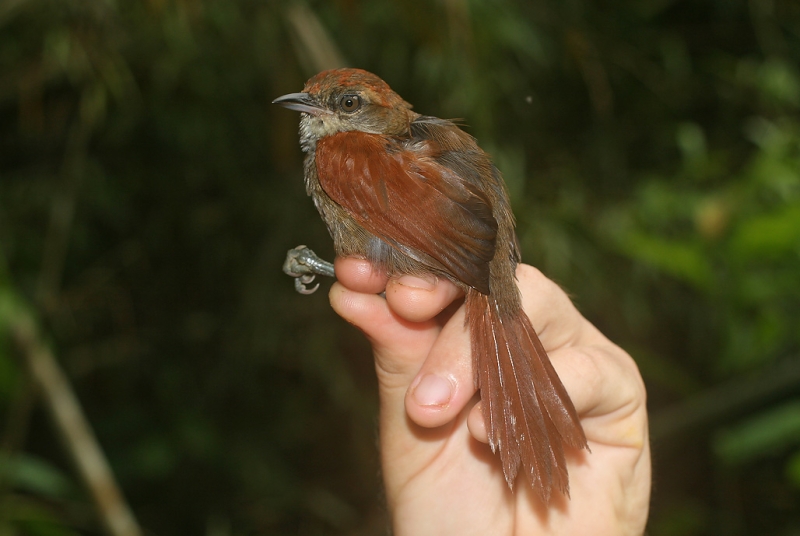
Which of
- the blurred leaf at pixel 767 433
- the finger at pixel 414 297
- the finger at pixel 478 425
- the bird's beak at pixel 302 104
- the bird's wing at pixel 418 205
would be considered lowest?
the blurred leaf at pixel 767 433

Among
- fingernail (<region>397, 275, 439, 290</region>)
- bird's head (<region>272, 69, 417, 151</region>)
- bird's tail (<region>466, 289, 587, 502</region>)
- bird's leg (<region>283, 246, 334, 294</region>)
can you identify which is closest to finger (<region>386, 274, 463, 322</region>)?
fingernail (<region>397, 275, 439, 290</region>)

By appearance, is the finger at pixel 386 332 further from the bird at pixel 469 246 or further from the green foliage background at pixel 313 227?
the green foliage background at pixel 313 227

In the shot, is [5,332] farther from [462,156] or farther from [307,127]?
[462,156]

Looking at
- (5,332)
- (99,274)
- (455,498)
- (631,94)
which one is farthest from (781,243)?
(99,274)

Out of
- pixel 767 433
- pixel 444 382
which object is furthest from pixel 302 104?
pixel 767 433

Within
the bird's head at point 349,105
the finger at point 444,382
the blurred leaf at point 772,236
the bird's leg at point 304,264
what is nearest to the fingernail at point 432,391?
the finger at point 444,382

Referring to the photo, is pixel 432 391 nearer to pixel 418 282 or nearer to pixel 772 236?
pixel 418 282
